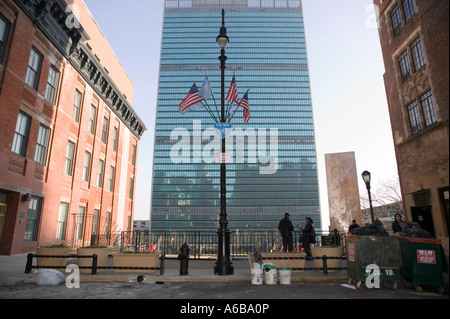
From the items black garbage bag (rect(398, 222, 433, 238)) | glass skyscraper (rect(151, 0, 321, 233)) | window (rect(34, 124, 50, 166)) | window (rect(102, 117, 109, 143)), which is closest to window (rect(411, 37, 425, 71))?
black garbage bag (rect(398, 222, 433, 238))

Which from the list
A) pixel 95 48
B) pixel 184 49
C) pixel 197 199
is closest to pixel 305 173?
pixel 197 199

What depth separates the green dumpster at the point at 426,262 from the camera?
6.53 metres

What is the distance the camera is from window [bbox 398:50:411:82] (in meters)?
14.0

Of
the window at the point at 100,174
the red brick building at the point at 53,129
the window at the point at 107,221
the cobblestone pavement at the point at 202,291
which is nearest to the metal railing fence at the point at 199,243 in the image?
the cobblestone pavement at the point at 202,291

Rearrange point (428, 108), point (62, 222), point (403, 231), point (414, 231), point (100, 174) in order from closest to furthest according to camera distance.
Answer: point (414, 231) < point (403, 231) < point (428, 108) < point (62, 222) < point (100, 174)

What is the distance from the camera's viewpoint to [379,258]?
723 centimetres

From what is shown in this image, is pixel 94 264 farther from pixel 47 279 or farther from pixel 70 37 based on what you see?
pixel 70 37

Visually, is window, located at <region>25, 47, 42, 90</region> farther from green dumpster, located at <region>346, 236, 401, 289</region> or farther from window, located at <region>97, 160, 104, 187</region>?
green dumpster, located at <region>346, 236, 401, 289</region>

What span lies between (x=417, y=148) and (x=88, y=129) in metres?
22.8

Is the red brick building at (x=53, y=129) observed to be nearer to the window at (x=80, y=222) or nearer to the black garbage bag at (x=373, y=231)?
the window at (x=80, y=222)

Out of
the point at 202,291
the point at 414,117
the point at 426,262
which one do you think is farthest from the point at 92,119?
the point at 426,262

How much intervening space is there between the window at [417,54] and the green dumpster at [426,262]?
9761 millimetres

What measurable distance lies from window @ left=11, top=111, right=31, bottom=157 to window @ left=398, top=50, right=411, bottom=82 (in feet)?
66.9

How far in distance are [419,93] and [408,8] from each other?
455cm
